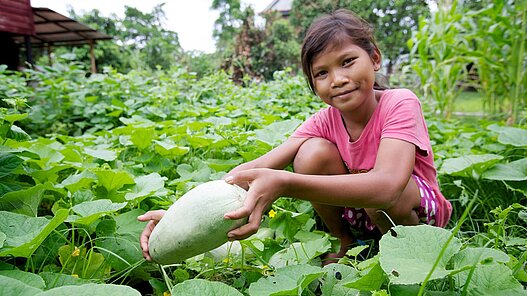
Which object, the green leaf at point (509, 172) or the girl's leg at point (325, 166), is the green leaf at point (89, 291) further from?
the green leaf at point (509, 172)

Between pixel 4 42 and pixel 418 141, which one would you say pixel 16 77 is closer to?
pixel 418 141

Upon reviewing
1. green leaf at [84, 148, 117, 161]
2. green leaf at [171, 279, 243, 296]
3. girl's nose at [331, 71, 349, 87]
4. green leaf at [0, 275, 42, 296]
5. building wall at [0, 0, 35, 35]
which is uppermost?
building wall at [0, 0, 35, 35]

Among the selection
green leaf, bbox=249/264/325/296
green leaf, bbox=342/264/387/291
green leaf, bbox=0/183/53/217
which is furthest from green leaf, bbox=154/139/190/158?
green leaf, bbox=342/264/387/291

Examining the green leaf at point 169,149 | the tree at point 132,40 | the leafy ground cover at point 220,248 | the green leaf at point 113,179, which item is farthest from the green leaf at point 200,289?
the tree at point 132,40

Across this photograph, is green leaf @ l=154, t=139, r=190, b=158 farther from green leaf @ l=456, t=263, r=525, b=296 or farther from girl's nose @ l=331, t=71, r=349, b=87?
green leaf @ l=456, t=263, r=525, b=296

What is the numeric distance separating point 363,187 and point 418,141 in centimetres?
32

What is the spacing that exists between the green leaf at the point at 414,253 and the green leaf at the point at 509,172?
3.28ft

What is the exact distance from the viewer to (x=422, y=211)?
1535 millimetres

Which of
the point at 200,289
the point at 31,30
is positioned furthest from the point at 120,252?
the point at 31,30

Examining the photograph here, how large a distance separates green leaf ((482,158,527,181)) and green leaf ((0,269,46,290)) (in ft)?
5.41

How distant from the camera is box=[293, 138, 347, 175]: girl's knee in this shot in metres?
1.54

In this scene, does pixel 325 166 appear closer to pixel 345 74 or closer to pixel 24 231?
pixel 345 74

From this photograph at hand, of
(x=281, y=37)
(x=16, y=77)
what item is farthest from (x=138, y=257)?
(x=281, y=37)

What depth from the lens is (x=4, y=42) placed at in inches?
428
